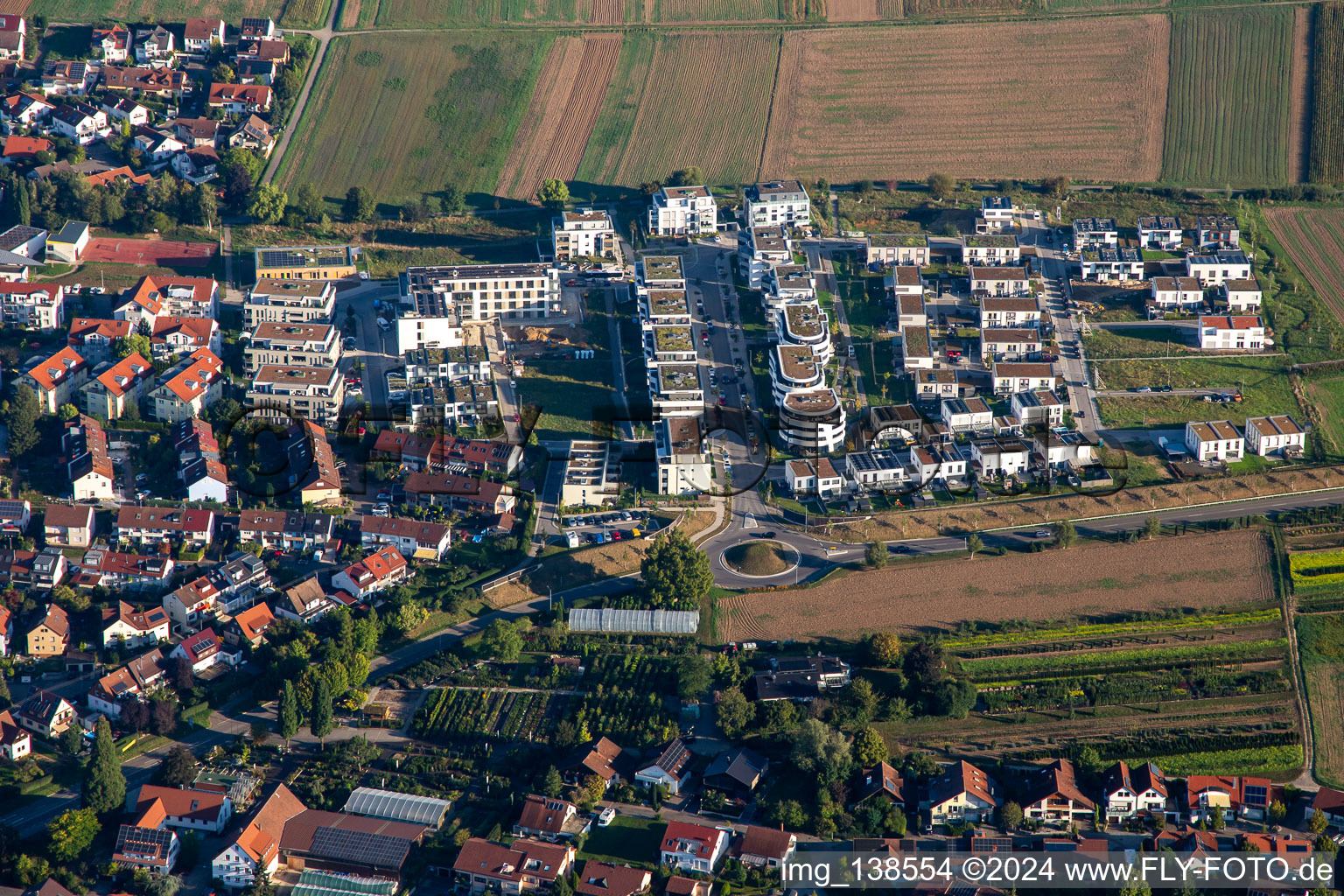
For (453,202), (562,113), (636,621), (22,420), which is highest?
(562,113)

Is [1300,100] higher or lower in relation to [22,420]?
higher

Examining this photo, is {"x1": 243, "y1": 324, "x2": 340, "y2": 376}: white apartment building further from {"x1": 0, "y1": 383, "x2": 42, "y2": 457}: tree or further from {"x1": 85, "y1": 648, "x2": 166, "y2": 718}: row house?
{"x1": 85, "y1": 648, "x2": 166, "y2": 718}: row house

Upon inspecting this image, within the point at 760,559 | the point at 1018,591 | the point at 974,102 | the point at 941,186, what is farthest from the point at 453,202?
the point at 1018,591

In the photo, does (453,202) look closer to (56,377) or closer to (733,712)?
(56,377)

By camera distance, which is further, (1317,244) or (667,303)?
(1317,244)

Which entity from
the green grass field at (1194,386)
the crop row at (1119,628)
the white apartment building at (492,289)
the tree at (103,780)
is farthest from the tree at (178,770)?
the green grass field at (1194,386)

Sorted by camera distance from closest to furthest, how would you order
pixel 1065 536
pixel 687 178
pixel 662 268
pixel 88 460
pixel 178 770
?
1. pixel 178 770
2. pixel 1065 536
3. pixel 88 460
4. pixel 662 268
5. pixel 687 178

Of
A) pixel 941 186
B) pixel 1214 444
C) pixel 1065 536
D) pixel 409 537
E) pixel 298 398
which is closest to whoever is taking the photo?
pixel 1065 536

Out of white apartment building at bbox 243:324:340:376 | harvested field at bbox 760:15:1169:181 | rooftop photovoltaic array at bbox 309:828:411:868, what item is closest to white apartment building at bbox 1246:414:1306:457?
harvested field at bbox 760:15:1169:181
